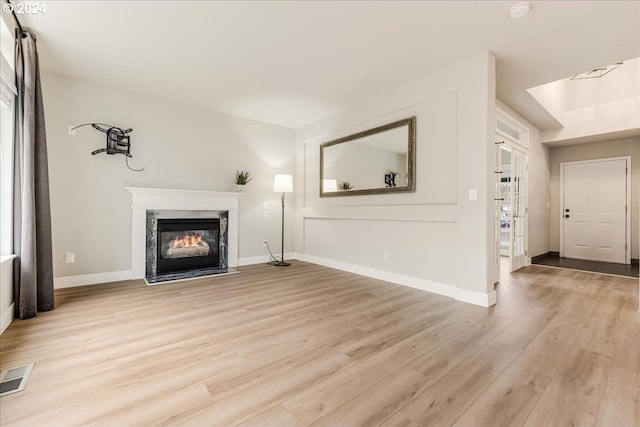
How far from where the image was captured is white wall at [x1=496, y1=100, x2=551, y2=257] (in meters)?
5.13

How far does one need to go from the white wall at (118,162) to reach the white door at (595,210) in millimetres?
6453

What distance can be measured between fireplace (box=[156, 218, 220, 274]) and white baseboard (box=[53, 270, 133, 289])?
1.35ft

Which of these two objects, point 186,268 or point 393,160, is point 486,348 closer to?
point 393,160

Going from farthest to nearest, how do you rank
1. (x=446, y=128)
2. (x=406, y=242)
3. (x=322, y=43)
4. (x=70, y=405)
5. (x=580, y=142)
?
(x=580, y=142) → (x=406, y=242) → (x=446, y=128) → (x=322, y=43) → (x=70, y=405)

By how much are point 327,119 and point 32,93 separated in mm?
3638

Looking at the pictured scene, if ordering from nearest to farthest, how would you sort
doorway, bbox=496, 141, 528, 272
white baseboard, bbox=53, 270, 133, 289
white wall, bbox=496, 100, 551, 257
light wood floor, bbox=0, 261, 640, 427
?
1. light wood floor, bbox=0, 261, 640, 427
2. white baseboard, bbox=53, 270, 133, 289
3. doorway, bbox=496, 141, 528, 272
4. white wall, bbox=496, 100, 551, 257

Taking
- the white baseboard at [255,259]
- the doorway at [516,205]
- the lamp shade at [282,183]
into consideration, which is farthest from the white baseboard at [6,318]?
the doorway at [516,205]

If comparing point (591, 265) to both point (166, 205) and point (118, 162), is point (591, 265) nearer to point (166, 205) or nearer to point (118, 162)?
point (166, 205)

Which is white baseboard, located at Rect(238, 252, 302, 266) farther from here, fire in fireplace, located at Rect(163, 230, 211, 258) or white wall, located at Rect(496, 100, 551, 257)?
white wall, located at Rect(496, 100, 551, 257)

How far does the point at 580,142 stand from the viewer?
18.4 feet

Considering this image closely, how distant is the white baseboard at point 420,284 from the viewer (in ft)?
9.58

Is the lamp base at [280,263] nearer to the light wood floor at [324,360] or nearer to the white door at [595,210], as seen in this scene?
the light wood floor at [324,360]

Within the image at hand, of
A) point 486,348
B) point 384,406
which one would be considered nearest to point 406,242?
point 486,348

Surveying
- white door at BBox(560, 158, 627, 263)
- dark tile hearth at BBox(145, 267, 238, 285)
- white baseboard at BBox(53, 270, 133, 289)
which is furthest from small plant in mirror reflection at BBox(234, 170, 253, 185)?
white door at BBox(560, 158, 627, 263)
